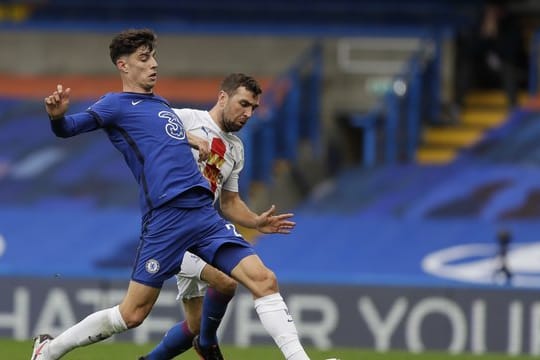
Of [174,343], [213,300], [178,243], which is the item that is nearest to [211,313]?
[213,300]

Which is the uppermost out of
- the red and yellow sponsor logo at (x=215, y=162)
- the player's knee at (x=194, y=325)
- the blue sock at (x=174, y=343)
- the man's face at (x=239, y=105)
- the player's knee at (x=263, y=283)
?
the man's face at (x=239, y=105)

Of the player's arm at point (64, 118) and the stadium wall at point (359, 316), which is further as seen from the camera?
the stadium wall at point (359, 316)

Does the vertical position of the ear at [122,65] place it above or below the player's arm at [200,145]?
above

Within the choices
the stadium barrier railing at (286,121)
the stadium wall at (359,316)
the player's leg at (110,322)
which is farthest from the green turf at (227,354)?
the stadium barrier railing at (286,121)

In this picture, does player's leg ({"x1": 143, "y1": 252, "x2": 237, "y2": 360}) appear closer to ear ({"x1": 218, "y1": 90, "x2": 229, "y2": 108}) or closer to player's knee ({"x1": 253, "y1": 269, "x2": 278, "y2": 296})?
player's knee ({"x1": 253, "y1": 269, "x2": 278, "y2": 296})

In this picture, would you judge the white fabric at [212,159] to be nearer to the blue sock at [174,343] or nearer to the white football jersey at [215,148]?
the white football jersey at [215,148]

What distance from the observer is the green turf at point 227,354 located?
429 inches

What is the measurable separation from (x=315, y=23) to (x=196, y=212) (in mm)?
13504

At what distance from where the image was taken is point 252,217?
31.2 feet

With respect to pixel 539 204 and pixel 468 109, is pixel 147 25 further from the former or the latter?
pixel 539 204

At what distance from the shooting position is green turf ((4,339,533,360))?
35.8ft

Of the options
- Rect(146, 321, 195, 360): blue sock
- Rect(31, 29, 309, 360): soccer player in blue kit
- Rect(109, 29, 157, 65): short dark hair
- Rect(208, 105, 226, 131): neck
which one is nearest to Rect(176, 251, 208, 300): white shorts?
Rect(146, 321, 195, 360): blue sock

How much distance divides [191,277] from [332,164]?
487 inches

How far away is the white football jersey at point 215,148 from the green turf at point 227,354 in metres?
1.84
